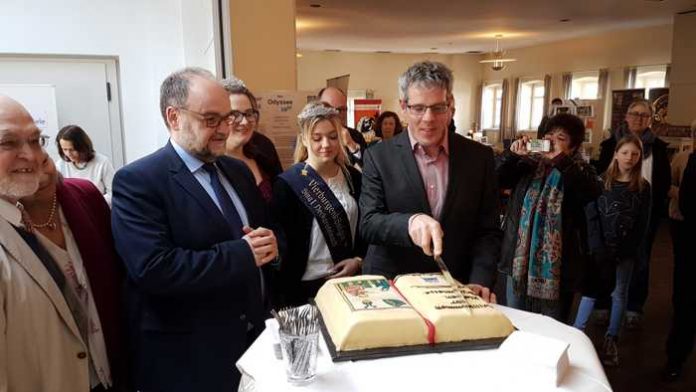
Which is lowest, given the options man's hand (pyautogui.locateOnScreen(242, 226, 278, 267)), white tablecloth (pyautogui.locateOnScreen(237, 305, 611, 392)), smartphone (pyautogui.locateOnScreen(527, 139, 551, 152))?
white tablecloth (pyautogui.locateOnScreen(237, 305, 611, 392))

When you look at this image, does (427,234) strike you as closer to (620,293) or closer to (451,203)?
(451,203)

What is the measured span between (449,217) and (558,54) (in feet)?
37.3

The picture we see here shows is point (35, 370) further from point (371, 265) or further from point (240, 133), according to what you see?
point (240, 133)

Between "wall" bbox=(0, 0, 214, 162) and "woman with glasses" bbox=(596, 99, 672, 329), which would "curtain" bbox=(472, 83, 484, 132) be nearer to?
"woman with glasses" bbox=(596, 99, 672, 329)

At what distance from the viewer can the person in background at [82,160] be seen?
3.61 m

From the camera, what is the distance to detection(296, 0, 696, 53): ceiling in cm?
679

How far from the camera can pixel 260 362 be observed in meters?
0.95

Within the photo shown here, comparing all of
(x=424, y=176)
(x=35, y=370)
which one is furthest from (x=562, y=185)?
(x=35, y=370)

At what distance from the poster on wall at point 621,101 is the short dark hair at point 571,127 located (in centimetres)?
764

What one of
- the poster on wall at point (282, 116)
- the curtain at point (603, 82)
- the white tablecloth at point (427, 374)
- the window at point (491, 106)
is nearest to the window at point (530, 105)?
the window at point (491, 106)

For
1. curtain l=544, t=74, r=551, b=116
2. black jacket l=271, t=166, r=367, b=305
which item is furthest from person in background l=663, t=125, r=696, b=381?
curtain l=544, t=74, r=551, b=116

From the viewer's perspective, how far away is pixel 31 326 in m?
1.18

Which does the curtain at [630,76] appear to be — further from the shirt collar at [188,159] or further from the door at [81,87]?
the shirt collar at [188,159]

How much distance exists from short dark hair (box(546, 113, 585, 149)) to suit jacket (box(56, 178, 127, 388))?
200 centimetres
